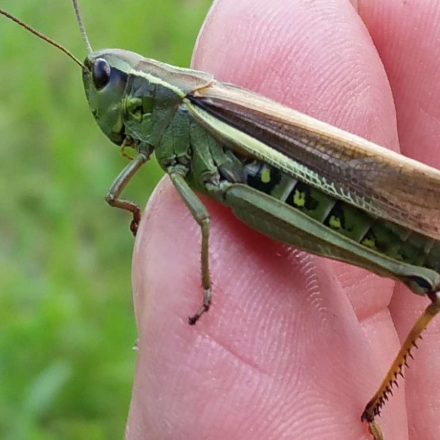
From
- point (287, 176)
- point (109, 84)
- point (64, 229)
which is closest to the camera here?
point (287, 176)

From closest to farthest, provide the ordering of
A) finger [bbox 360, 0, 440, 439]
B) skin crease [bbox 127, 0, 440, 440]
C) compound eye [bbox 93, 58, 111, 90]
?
skin crease [bbox 127, 0, 440, 440]
compound eye [bbox 93, 58, 111, 90]
finger [bbox 360, 0, 440, 439]

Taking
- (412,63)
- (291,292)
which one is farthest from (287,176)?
(412,63)

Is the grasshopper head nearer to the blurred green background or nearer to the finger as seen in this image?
the finger

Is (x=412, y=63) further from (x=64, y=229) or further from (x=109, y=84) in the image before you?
(x=64, y=229)

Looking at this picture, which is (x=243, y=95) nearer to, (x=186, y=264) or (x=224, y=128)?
(x=224, y=128)

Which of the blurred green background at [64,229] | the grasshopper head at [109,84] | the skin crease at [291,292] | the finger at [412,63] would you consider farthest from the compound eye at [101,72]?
the blurred green background at [64,229]

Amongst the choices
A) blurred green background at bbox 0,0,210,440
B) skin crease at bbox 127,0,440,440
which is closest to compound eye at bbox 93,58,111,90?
skin crease at bbox 127,0,440,440
